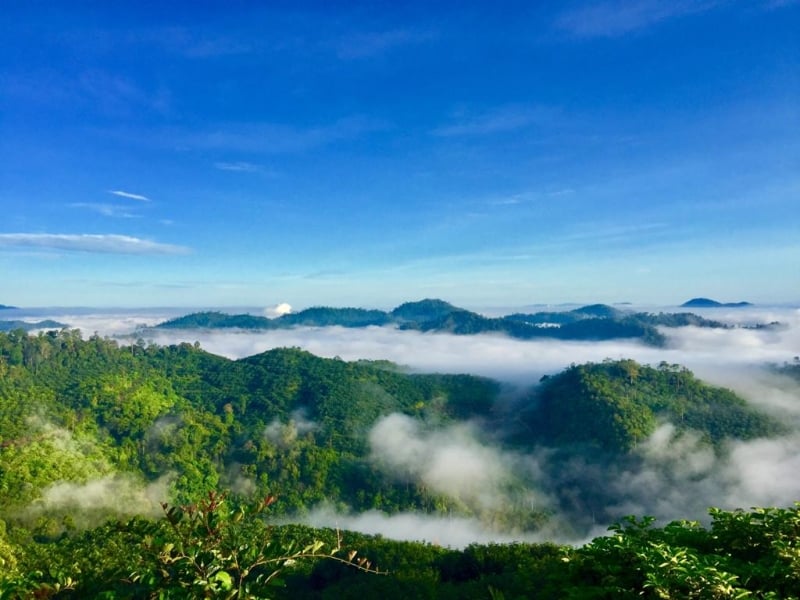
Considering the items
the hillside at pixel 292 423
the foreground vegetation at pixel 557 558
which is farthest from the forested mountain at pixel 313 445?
the foreground vegetation at pixel 557 558

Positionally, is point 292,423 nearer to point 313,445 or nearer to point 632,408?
point 313,445

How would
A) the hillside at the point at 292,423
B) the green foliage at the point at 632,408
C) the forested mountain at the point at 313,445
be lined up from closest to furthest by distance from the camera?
the forested mountain at the point at 313,445 < the hillside at the point at 292,423 < the green foliage at the point at 632,408

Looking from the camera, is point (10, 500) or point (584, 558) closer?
point (584, 558)

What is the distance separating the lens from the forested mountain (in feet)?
190

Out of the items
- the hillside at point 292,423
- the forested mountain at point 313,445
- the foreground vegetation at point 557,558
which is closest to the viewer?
the foreground vegetation at point 557,558

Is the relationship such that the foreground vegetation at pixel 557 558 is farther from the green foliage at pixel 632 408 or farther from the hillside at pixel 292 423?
the green foliage at pixel 632 408

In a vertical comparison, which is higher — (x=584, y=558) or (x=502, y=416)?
(x=584, y=558)

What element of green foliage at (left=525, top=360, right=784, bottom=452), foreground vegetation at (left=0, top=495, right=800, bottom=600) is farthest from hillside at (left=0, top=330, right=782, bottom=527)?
foreground vegetation at (left=0, top=495, right=800, bottom=600)

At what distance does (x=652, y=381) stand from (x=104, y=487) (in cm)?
15301

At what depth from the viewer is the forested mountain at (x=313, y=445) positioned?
190 ft

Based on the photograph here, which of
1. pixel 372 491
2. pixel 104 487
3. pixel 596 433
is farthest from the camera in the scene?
pixel 596 433

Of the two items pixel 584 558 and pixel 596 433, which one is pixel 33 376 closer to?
pixel 596 433

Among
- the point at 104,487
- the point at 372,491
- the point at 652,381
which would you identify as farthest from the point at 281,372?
the point at 652,381

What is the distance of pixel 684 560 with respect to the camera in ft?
25.2
